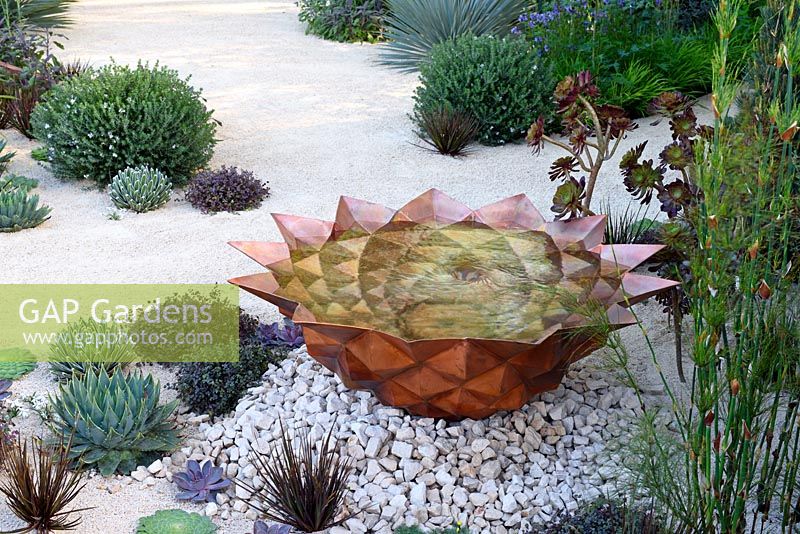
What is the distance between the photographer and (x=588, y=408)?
3932 mm

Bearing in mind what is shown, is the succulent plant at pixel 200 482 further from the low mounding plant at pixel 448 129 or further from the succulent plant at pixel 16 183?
the low mounding plant at pixel 448 129

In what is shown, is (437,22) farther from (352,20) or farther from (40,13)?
(40,13)

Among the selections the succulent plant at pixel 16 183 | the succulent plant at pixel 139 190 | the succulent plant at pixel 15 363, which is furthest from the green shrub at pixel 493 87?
the succulent plant at pixel 15 363

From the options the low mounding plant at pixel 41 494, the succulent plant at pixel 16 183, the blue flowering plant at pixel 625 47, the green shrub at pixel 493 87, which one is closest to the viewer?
the low mounding plant at pixel 41 494

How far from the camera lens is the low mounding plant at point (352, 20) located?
11.0m

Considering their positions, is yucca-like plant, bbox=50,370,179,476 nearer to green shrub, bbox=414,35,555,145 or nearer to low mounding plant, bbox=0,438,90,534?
low mounding plant, bbox=0,438,90,534

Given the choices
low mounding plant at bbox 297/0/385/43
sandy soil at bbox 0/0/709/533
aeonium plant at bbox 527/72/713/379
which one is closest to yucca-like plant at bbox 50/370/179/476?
sandy soil at bbox 0/0/709/533

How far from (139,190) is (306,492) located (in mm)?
3750

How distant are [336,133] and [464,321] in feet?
15.5

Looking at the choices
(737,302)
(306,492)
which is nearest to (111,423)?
(306,492)

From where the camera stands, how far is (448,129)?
738cm

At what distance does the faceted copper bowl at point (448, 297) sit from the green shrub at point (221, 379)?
67 centimetres

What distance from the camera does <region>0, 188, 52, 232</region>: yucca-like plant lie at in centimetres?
615

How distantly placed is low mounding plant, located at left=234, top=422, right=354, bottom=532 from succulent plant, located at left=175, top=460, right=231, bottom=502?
21cm
